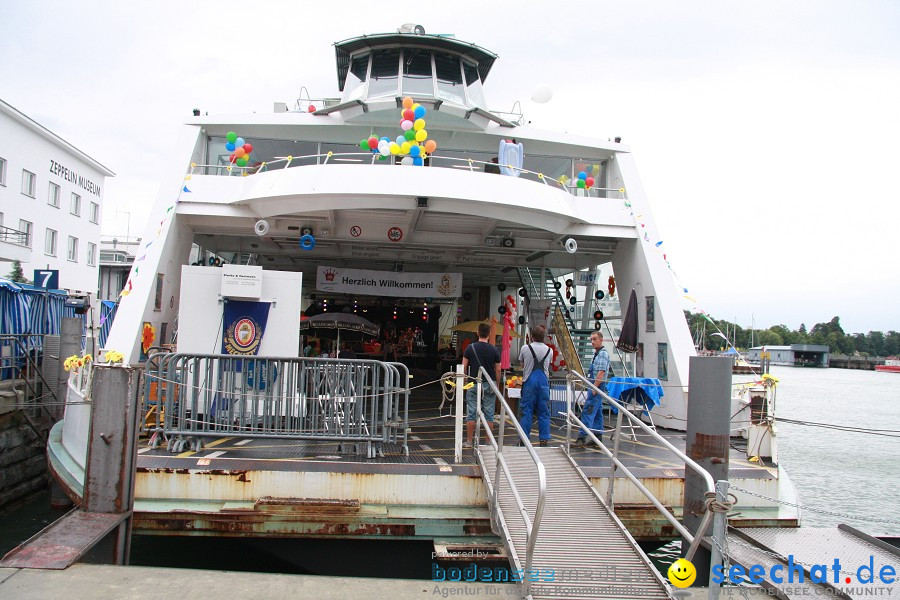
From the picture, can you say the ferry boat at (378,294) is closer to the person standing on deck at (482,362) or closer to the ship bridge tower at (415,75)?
the ship bridge tower at (415,75)

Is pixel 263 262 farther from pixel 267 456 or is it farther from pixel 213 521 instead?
pixel 213 521

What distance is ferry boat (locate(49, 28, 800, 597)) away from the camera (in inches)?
243

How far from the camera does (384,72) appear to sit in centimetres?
1364

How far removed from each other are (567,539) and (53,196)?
38175 millimetres

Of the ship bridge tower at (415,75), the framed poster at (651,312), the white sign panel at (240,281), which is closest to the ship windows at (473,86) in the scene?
the ship bridge tower at (415,75)

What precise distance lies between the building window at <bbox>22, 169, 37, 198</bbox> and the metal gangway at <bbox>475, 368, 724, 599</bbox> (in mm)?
34032

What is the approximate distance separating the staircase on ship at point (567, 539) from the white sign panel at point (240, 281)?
182 inches

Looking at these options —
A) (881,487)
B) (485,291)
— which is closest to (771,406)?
(881,487)

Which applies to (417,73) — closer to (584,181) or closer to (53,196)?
(584,181)

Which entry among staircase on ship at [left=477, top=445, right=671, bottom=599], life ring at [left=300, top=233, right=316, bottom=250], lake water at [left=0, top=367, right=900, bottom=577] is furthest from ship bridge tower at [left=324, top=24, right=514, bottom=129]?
lake water at [left=0, top=367, right=900, bottom=577]

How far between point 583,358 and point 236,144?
10.1m

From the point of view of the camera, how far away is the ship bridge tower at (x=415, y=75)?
1265 cm

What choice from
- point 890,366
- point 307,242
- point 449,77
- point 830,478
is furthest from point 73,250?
point 890,366

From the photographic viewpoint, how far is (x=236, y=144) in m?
12.1
